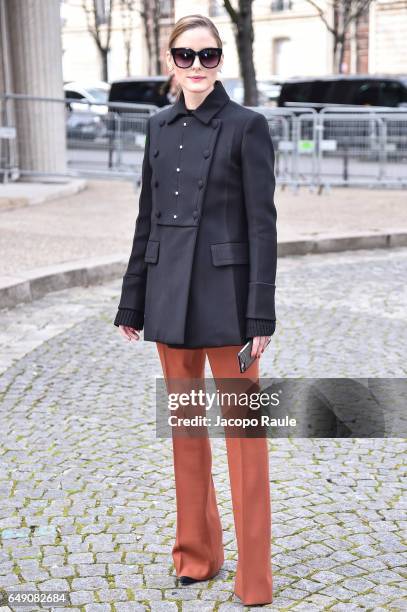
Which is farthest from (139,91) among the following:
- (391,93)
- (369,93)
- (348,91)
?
(391,93)

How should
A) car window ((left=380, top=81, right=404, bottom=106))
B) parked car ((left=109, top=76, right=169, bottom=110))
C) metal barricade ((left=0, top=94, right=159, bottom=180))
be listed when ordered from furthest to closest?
parked car ((left=109, top=76, right=169, bottom=110)) → car window ((left=380, top=81, right=404, bottom=106)) → metal barricade ((left=0, top=94, right=159, bottom=180))

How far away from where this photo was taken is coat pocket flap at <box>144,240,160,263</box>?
3197 millimetres

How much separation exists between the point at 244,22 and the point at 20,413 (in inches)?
625

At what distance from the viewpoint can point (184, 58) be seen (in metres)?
3.07

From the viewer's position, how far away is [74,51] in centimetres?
5969

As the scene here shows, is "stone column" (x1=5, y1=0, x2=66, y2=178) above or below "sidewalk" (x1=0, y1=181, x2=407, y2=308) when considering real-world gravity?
above

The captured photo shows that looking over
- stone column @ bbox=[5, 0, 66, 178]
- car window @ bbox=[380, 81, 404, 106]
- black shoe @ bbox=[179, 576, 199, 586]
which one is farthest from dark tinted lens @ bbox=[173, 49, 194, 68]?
car window @ bbox=[380, 81, 404, 106]

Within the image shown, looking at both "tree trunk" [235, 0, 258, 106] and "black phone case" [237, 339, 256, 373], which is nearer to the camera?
"black phone case" [237, 339, 256, 373]

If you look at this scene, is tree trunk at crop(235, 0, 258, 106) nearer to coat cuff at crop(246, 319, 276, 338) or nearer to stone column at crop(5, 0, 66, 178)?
stone column at crop(5, 0, 66, 178)

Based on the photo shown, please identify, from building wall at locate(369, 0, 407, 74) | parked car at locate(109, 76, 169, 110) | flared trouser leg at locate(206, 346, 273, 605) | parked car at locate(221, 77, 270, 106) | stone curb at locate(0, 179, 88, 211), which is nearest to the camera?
flared trouser leg at locate(206, 346, 273, 605)

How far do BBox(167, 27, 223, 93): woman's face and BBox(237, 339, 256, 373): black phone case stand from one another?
760 mm

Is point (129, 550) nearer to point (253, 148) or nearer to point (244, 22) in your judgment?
point (253, 148)

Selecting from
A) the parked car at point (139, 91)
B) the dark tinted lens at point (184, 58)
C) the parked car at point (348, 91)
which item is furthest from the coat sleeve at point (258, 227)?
the parked car at point (139, 91)

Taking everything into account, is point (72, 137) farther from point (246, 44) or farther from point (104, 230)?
point (104, 230)
